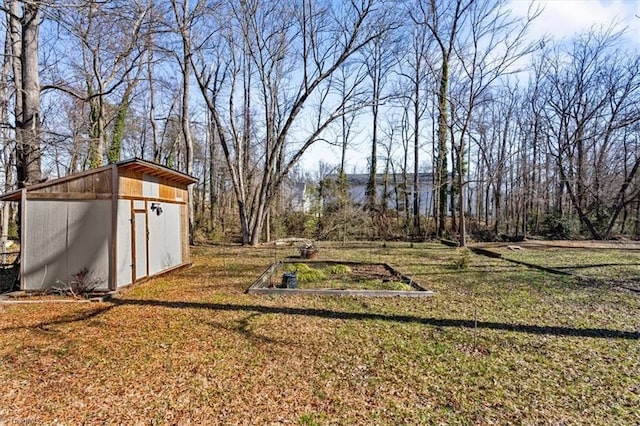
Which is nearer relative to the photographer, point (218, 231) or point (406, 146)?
point (218, 231)

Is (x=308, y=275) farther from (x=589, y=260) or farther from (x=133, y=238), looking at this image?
(x=589, y=260)

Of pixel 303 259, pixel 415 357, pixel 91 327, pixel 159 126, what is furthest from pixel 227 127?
pixel 415 357

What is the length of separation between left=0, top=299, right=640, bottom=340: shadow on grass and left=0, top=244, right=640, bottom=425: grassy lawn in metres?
0.03

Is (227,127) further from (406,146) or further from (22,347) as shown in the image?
(22,347)

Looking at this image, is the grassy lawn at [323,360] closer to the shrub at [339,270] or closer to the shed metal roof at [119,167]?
the shed metal roof at [119,167]

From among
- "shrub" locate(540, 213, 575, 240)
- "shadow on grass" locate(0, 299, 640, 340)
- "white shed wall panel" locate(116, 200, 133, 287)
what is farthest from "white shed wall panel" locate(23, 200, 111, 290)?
"shrub" locate(540, 213, 575, 240)

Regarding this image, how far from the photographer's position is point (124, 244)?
6199 mm

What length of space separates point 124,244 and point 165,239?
5.19ft

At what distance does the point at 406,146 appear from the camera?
2088 centimetres

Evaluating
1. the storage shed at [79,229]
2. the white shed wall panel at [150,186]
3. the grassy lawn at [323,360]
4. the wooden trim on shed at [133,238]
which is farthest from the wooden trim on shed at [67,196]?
the grassy lawn at [323,360]

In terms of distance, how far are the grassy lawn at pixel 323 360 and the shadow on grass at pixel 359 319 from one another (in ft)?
0.09

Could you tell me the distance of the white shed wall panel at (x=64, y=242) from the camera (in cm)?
581

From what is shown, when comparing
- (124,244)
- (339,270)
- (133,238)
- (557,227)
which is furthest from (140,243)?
(557,227)

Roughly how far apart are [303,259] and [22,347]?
262 inches
